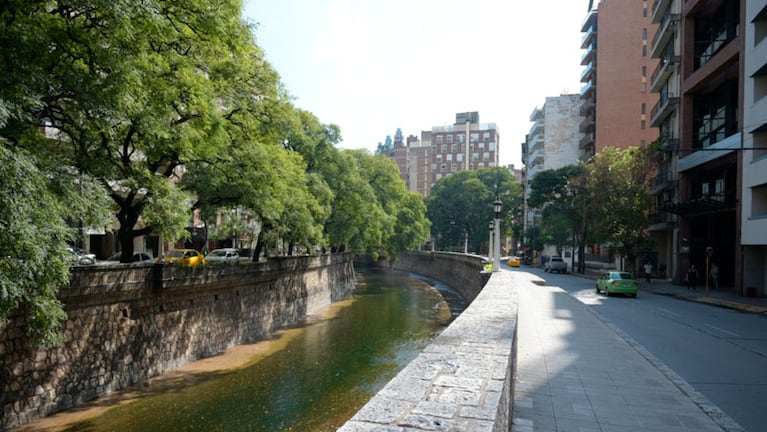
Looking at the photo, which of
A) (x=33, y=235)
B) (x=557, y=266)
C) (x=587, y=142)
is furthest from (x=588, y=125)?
(x=33, y=235)

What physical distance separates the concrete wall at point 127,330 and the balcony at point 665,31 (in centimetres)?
3345

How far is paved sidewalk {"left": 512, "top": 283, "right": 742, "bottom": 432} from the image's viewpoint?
20.7 feet

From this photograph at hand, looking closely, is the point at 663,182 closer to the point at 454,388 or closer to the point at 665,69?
the point at 665,69

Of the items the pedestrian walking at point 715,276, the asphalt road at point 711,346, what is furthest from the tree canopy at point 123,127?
the pedestrian walking at point 715,276

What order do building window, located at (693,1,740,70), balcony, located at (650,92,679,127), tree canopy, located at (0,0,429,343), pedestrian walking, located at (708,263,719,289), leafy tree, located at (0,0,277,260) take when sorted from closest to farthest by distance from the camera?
tree canopy, located at (0,0,429,343)
leafy tree, located at (0,0,277,260)
building window, located at (693,1,740,70)
pedestrian walking, located at (708,263,719,289)
balcony, located at (650,92,679,127)

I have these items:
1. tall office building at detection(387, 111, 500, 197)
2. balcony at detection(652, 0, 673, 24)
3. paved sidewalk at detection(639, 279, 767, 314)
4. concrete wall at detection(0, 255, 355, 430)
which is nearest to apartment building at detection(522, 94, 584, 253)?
balcony at detection(652, 0, 673, 24)

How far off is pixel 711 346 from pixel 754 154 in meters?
17.9

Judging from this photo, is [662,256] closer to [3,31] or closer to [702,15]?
[702,15]

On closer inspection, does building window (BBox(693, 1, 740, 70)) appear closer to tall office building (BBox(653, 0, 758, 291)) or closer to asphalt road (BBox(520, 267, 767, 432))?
tall office building (BBox(653, 0, 758, 291))

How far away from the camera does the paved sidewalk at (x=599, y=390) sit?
20.7 ft

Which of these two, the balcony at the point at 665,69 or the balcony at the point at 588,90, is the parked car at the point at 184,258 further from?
the balcony at the point at 588,90

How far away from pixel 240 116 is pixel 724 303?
2214 cm

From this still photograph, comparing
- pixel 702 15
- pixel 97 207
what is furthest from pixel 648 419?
pixel 702 15

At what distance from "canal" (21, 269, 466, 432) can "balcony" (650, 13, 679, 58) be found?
28.6 m
